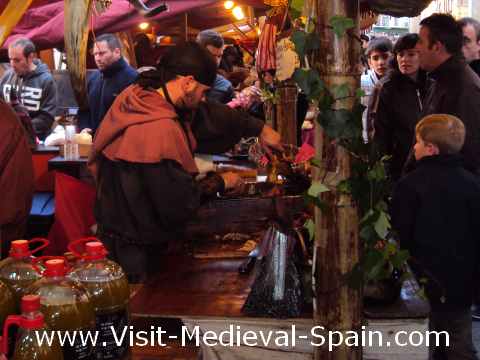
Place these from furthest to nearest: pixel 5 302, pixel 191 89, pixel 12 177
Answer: pixel 12 177
pixel 191 89
pixel 5 302

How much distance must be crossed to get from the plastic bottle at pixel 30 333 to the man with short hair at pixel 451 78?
3.31 metres

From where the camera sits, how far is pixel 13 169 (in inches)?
166

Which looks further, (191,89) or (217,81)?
(217,81)

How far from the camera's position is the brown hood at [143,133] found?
9.58 feet

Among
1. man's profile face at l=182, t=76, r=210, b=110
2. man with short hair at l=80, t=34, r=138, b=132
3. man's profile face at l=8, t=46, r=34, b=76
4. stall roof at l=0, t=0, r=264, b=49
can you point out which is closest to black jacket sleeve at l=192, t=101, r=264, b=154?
man's profile face at l=182, t=76, r=210, b=110

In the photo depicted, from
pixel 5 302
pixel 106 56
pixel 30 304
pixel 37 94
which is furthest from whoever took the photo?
pixel 37 94

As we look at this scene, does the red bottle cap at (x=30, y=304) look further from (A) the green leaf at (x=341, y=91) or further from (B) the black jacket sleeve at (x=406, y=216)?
(B) the black jacket sleeve at (x=406, y=216)

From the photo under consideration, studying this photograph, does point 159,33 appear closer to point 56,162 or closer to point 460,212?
point 56,162

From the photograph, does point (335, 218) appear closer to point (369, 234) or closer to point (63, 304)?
point (369, 234)

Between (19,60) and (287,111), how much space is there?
3.76m

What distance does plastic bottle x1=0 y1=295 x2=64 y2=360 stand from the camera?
1.58m

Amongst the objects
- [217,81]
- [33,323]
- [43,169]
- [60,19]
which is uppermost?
[60,19]

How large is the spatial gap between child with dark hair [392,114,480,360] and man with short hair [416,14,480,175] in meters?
0.58

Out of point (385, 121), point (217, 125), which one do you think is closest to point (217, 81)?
point (385, 121)
